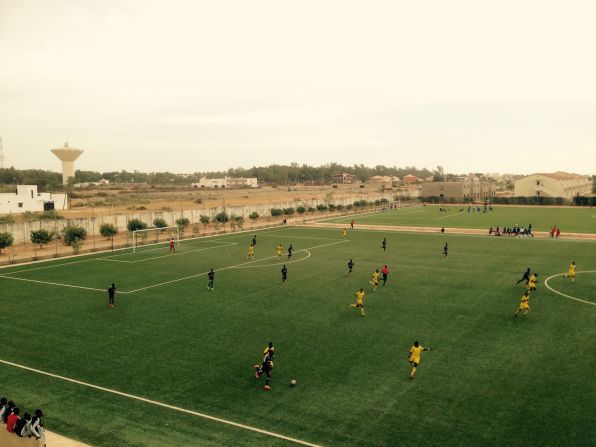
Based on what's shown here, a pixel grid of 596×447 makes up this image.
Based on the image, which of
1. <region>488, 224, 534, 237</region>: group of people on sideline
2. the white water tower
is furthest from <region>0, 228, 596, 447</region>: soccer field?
the white water tower

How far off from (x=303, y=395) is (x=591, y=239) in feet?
182

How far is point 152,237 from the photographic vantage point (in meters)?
65.0

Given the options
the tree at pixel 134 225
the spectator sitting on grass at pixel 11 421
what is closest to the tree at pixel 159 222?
the tree at pixel 134 225

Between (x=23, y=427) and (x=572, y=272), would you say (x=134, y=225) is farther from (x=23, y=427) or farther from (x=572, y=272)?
(x=23, y=427)

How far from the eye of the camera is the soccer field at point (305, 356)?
50.2ft

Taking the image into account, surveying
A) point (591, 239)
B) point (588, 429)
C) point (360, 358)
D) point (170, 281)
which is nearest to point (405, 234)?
point (591, 239)

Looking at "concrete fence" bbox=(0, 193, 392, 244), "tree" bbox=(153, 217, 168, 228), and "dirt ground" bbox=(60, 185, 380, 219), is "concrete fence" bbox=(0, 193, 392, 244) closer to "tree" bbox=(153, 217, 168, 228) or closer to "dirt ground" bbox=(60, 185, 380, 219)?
"tree" bbox=(153, 217, 168, 228)

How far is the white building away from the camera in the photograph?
3474 inches

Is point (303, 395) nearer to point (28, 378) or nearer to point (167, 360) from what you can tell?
point (167, 360)

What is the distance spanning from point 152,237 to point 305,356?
158 ft

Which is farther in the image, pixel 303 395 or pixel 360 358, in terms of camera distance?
pixel 360 358

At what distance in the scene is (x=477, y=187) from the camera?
14950cm

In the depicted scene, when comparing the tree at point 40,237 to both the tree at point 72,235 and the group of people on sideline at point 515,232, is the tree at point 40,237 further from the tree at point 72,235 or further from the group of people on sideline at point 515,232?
the group of people on sideline at point 515,232

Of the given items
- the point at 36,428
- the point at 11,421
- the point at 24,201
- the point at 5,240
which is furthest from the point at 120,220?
the point at 36,428
